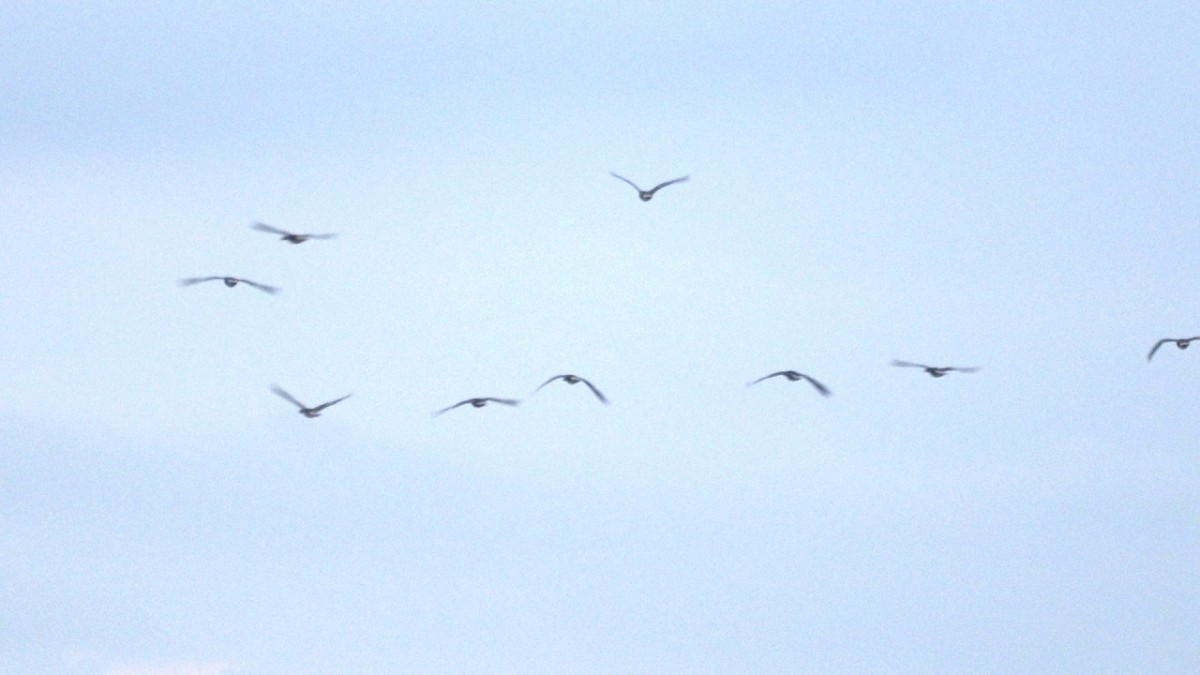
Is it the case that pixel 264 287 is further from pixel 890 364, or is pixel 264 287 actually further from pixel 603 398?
pixel 890 364

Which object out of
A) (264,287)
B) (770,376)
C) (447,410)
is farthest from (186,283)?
(770,376)

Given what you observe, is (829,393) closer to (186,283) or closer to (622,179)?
(622,179)

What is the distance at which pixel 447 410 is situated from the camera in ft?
636

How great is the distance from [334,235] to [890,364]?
4182 cm

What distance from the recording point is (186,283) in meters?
192

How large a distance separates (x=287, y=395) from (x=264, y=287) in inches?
349

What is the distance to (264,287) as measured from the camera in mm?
197375

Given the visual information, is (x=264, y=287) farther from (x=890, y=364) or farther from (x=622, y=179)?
(x=890, y=364)

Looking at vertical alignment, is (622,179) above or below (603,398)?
above

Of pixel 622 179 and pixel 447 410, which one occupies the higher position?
pixel 622 179

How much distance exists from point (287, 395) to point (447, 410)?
11630mm

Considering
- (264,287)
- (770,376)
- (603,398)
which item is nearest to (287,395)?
(264,287)

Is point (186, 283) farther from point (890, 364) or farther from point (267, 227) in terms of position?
point (890, 364)

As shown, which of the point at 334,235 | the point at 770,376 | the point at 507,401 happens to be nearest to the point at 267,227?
the point at 334,235
